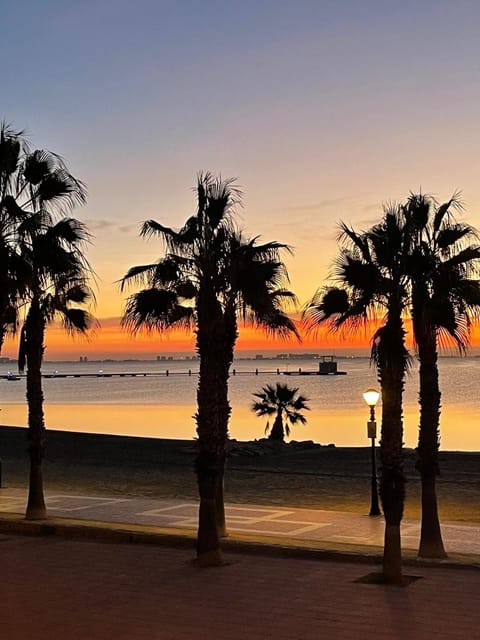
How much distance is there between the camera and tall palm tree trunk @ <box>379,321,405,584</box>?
42.0 feet

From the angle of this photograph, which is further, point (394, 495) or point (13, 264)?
point (13, 264)

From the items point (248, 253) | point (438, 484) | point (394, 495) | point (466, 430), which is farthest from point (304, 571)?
point (466, 430)

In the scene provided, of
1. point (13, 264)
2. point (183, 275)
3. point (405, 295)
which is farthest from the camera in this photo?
point (13, 264)

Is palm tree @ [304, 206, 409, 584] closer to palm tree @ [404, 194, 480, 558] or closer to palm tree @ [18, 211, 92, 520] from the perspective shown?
palm tree @ [404, 194, 480, 558]

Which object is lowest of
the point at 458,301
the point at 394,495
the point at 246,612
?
the point at 246,612

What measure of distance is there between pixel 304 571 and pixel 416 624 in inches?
128

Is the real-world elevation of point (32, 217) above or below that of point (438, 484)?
above

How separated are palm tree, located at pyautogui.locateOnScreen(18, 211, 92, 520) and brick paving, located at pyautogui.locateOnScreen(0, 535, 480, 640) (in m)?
4.16

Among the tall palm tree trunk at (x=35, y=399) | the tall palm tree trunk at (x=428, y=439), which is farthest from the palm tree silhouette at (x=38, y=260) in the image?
the tall palm tree trunk at (x=428, y=439)

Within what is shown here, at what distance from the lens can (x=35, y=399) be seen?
724 inches

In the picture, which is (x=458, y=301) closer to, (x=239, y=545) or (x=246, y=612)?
(x=239, y=545)

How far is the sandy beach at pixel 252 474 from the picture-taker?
2428cm

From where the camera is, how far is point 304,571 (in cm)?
1290

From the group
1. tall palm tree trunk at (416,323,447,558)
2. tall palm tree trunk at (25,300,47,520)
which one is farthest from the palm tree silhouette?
tall palm tree trunk at (416,323,447,558)
